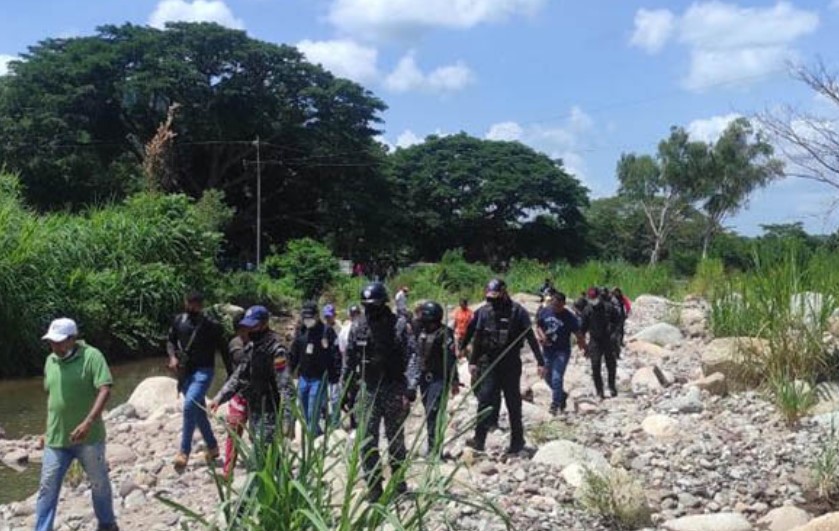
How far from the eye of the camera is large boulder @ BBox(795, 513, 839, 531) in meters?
5.53

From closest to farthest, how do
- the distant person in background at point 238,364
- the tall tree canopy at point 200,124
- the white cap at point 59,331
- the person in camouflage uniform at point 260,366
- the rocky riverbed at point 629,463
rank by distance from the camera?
the white cap at point 59,331 → the rocky riverbed at point 629,463 → the person in camouflage uniform at point 260,366 → the distant person in background at point 238,364 → the tall tree canopy at point 200,124

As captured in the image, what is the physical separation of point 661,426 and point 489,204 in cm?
4043

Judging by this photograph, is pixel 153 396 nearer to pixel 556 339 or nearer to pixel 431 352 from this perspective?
pixel 556 339

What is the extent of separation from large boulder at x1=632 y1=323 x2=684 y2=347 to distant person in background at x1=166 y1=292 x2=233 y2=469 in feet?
34.4

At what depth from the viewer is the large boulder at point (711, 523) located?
6078mm

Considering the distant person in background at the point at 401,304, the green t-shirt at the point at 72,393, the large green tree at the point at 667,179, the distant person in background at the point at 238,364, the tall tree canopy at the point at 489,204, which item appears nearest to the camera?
the green t-shirt at the point at 72,393

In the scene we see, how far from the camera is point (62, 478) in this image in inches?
250

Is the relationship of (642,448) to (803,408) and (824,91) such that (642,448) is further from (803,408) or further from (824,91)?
(824,91)

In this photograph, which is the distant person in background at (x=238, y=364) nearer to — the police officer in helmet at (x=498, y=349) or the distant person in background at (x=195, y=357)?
the distant person in background at (x=195, y=357)

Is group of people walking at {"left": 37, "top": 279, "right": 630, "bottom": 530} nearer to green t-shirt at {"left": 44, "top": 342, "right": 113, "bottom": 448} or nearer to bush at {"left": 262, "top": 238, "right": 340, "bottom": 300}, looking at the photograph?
green t-shirt at {"left": 44, "top": 342, "right": 113, "bottom": 448}

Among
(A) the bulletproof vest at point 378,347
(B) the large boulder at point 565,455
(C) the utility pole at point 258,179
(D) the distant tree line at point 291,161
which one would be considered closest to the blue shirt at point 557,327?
(B) the large boulder at point 565,455

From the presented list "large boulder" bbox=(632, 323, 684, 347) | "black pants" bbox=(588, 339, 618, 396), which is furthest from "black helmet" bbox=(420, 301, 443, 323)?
"large boulder" bbox=(632, 323, 684, 347)

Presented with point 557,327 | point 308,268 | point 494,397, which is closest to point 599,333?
point 557,327

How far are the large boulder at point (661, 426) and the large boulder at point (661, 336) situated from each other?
7670mm
